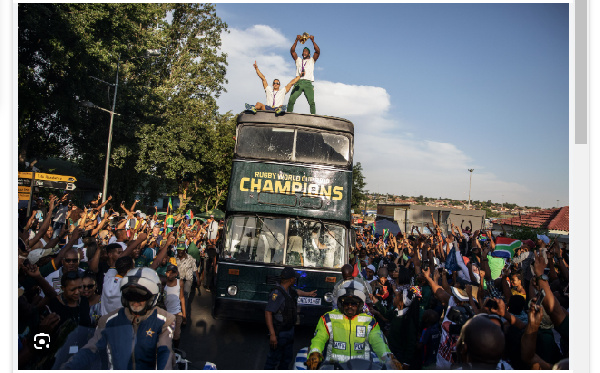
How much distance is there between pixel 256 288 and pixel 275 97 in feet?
14.4

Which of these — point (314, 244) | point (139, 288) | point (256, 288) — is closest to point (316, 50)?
point (314, 244)

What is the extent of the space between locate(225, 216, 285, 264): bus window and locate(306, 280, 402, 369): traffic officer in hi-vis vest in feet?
13.7

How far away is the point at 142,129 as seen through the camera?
24.7 meters

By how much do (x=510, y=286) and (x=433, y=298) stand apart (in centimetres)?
102

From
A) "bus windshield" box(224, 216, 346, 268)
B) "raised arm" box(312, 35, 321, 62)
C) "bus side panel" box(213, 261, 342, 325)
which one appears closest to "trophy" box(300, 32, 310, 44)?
"raised arm" box(312, 35, 321, 62)

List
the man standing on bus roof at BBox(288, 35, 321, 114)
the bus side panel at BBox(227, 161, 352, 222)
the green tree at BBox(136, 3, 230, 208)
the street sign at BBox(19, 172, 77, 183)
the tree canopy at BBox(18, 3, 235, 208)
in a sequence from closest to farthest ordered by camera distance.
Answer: the bus side panel at BBox(227, 161, 352, 222) < the street sign at BBox(19, 172, 77, 183) < the man standing on bus roof at BBox(288, 35, 321, 114) < the tree canopy at BBox(18, 3, 235, 208) < the green tree at BBox(136, 3, 230, 208)

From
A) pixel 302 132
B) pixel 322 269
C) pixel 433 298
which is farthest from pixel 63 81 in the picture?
pixel 433 298

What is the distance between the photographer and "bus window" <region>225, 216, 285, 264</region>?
823 cm

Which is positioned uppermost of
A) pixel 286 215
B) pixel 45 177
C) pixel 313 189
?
pixel 45 177

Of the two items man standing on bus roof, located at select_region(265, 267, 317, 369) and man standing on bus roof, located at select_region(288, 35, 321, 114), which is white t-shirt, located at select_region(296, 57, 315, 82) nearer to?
man standing on bus roof, located at select_region(288, 35, 321, 114)

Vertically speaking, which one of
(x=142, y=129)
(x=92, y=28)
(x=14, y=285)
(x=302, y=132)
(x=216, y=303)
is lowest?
(x=216, y=303)

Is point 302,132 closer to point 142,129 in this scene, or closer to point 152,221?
point 152,221

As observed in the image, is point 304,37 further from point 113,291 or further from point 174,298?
point 113,291

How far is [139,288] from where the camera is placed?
3.26m
